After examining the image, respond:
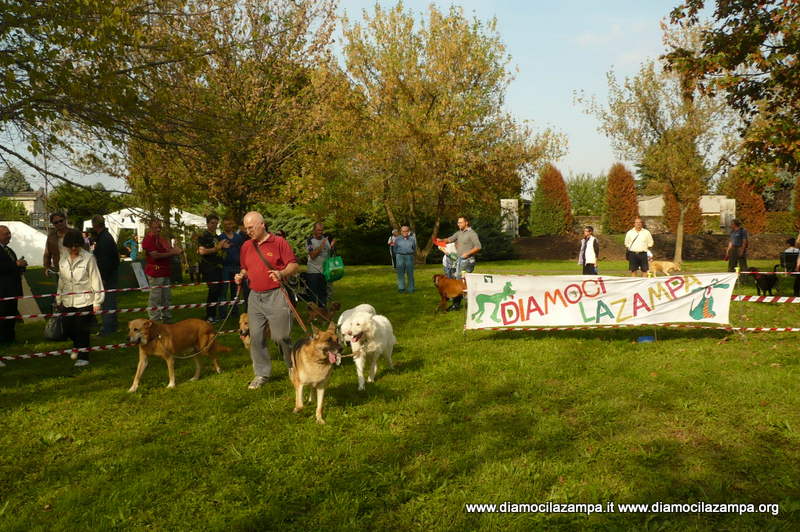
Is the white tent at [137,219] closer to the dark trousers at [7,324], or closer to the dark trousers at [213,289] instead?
the dark trousers at [213,289]

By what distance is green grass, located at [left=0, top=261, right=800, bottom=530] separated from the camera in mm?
3980

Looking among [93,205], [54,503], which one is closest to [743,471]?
[54,503]

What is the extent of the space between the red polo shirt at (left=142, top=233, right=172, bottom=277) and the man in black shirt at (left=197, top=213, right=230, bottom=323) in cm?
63

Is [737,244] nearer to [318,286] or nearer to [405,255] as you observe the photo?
[405,255]

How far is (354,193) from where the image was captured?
1073 inches

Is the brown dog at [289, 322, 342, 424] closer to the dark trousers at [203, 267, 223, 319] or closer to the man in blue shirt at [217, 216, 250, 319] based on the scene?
the man in blue shirt at [217, 216, 250, 319]

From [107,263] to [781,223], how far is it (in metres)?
50.1

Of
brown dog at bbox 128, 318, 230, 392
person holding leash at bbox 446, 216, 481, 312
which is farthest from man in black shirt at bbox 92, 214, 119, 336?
person holding leash at bbox 446, 216, 481, 312

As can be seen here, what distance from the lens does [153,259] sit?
10.0 m

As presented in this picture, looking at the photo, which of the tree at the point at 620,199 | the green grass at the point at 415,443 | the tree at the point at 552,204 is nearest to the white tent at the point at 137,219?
the green grass at the point at 415,443

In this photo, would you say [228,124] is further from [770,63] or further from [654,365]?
[770,63]

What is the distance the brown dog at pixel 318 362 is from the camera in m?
5.56

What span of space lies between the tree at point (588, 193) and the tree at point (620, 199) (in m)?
10.6

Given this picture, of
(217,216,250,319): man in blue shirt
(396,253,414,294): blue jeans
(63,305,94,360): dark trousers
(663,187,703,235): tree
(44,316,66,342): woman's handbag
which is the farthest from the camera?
(663,187,703,235): tree
